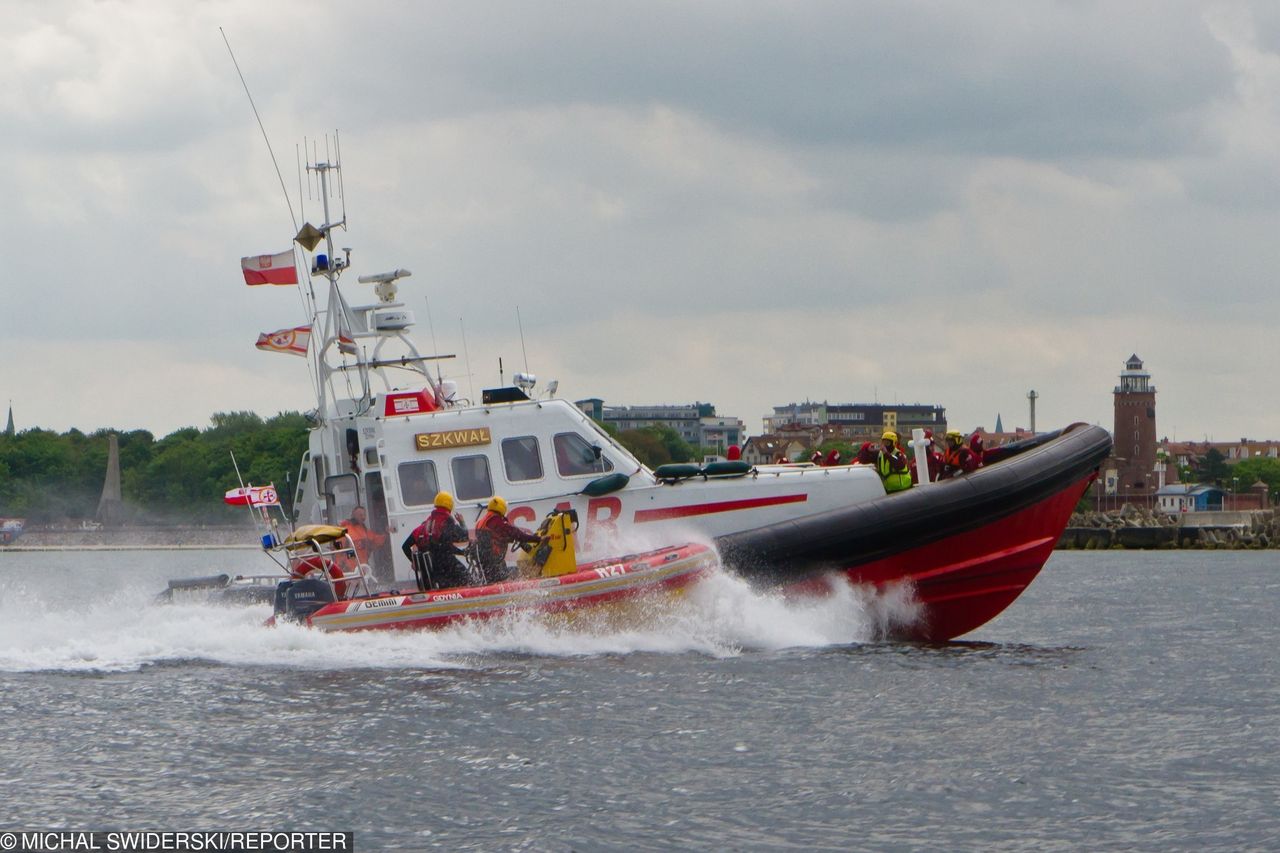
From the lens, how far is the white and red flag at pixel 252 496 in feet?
57.7

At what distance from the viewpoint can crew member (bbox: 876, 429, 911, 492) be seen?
1661cm

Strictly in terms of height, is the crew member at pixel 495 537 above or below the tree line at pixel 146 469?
below

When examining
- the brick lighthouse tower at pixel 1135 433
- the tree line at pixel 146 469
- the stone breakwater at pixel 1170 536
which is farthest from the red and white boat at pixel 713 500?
the brick lighthouse tower at pixel 1135 433

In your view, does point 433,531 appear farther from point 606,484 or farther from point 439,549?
point 606,484

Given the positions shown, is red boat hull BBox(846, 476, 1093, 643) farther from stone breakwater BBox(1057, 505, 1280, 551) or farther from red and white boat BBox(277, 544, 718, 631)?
stone breakwater BBox(1057, 505, 1280, 551)

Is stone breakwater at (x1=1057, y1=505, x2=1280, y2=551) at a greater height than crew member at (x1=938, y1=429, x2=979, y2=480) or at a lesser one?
lesser

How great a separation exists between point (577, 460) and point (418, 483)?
5.12 ft

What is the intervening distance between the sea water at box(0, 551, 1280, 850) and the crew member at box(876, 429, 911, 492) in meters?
1.15

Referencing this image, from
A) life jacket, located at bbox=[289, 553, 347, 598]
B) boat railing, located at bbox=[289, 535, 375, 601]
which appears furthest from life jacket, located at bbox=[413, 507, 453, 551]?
life jacket, located at bbox=[289, 553, 347, 598]

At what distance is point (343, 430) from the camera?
17062 millimetres

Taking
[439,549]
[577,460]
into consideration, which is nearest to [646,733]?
[439,549]

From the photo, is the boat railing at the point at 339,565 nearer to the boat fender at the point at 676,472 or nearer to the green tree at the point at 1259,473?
the boat fender at the point at 676,472

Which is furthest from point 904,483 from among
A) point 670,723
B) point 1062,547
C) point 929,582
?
point 1062,547

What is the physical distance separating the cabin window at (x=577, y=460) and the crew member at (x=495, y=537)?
A: 0.93 m
